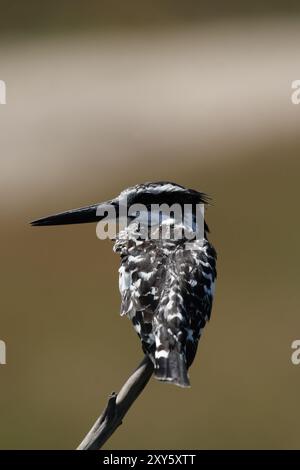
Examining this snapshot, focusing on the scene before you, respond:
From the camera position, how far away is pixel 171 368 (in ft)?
5.75

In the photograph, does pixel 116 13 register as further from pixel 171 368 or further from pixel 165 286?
pixel 171 368

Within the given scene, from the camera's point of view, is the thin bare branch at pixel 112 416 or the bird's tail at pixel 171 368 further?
the bird's tail at pixel 171 368

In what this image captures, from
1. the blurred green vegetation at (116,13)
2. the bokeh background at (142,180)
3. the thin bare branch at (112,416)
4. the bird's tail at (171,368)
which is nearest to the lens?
the thin bare branch at (112,416)

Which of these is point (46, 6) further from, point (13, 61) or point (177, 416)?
point (177, 416)

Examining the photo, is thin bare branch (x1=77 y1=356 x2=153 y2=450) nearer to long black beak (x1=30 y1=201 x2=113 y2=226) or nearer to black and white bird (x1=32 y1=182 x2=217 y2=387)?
black and white bird (x1=32 y1=182 x2=217 y2=387)

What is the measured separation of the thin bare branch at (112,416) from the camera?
1.50 m

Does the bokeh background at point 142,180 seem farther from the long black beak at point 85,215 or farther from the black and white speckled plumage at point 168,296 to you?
the black and white speckled plumage at point 168,296

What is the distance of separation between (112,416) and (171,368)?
254 mm

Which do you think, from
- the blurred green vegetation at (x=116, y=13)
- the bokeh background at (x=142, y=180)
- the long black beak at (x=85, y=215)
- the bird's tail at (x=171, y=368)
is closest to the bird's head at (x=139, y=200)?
the long black beak at (x=85, y=215)

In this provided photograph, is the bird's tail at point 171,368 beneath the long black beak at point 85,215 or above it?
beneath

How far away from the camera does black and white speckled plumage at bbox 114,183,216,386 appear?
1.81m

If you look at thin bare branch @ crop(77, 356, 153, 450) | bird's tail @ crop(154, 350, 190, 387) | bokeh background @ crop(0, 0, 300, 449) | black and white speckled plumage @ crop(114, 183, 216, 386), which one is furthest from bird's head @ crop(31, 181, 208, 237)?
bokeh background @ crop(0, 0, 300, 449)

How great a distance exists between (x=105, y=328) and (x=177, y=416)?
2.21 ft
